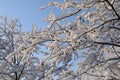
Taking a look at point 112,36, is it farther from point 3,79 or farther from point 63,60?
point 3,79

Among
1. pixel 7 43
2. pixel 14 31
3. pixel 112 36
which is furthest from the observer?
pixel 14 31

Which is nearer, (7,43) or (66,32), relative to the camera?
(66,32)

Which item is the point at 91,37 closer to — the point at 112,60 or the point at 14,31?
the point at 112,60

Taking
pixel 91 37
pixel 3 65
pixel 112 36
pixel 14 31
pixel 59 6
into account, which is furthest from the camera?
pixel 14 31

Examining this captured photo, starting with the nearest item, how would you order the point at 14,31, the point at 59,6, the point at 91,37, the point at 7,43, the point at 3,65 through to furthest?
the point at 91,37, the point at 59,6, the point at 3,65, the point at 7,43, the point at 14,31

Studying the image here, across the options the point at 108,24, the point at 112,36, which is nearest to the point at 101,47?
the point at 112,36

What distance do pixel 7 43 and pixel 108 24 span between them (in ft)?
28.5

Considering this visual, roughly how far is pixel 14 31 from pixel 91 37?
981cm

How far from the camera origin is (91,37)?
4539 millimetres

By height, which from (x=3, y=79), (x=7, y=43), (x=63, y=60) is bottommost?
(x=3, y=79)

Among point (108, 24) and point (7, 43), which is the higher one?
point (108, 24)

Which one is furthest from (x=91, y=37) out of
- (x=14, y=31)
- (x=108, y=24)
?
(x=14, y=31)

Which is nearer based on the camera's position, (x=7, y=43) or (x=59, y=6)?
(x=59, y=6)

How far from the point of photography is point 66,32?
478cm
